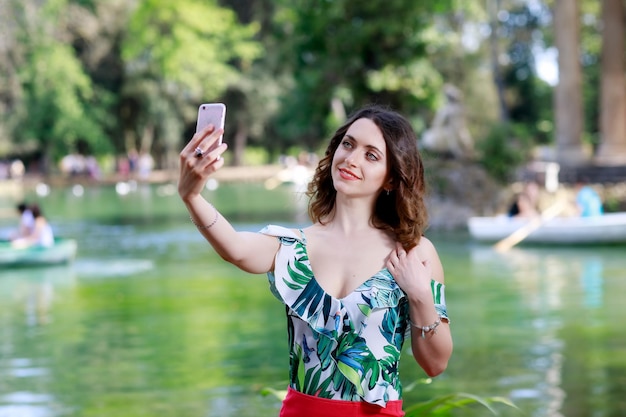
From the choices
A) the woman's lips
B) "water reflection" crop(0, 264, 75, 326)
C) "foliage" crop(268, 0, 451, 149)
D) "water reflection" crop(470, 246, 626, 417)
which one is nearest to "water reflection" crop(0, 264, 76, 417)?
"water reflection" crop(0, 264, 75, 326)

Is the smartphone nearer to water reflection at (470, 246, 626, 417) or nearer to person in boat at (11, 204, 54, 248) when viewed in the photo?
water reflection at (470, 246, 626, 417)

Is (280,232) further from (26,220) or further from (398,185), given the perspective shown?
(26,220)

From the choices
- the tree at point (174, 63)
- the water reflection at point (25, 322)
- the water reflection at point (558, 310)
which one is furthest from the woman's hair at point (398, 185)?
the tree at point (174, 63)

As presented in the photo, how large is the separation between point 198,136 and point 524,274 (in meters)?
14.4

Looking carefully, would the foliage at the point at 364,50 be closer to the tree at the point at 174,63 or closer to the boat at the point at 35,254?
the boat at the point at 35,254

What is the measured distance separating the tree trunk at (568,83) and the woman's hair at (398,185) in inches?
885

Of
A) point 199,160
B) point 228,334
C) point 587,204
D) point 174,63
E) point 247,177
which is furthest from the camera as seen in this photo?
point 247,177

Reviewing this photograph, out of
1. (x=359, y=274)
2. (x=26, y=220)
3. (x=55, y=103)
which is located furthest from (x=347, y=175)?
(x=55, y=103)

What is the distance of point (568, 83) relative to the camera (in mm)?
25641

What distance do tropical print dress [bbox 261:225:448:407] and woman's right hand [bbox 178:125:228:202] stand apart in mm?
378

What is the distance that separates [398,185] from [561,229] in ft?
57.6

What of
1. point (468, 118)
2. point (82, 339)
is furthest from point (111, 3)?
point (82, 339)

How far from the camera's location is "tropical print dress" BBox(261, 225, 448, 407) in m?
3.17

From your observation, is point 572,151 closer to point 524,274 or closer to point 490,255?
point 490,255
